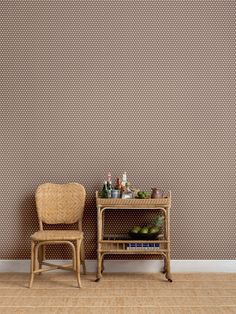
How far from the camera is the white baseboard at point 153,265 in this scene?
5.39 meters

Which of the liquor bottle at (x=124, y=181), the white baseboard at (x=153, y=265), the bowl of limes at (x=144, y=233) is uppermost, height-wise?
the liquor bottle at (x=124, y=181)

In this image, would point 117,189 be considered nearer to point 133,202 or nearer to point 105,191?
point 105,191

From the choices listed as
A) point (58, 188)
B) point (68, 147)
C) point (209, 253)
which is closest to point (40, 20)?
point (68, 147)

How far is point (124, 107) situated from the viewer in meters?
5.45

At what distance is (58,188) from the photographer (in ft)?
17.5

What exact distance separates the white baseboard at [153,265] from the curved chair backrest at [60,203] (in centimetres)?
49

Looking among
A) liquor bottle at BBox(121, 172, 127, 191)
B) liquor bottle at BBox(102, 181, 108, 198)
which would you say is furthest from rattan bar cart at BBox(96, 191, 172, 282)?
liquor bottle at BBox(121, 172, 127, 191)

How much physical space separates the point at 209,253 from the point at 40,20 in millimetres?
2822

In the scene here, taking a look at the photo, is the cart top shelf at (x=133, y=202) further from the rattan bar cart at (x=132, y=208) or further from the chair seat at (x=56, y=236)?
the chair seat at (x=56, y=236)

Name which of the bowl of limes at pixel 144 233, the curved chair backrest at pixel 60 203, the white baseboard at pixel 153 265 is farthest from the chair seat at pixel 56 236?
the white baseboard at pixel 153 265

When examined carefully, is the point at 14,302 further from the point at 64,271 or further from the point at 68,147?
the point at 68,147

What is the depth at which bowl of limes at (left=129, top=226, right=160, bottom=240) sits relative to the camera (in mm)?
5082

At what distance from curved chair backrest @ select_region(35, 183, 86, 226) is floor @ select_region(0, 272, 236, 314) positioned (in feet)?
1.78

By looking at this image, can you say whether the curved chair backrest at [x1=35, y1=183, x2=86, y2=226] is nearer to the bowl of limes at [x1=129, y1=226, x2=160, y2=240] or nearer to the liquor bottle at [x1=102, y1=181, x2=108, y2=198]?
the liquor bottle at [x1=102, y1=181, x2=108, y2=198]
